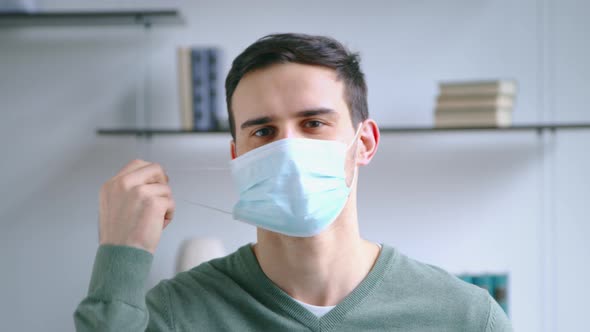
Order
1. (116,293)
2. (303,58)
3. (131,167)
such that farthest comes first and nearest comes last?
(303,58)
(131,167)
(116,293)

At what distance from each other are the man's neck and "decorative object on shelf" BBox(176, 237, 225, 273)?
833 millimetres

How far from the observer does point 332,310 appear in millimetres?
1300

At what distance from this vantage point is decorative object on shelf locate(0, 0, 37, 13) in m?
2.33

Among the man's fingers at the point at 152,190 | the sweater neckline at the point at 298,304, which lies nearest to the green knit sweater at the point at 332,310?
the sweater neckline at the point at 298,304

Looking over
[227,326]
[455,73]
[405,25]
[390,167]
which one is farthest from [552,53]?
[227,326]

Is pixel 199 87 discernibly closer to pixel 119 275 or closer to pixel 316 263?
pixel 316 263

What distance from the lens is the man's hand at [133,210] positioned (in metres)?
1.15

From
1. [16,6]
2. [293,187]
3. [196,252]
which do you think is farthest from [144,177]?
[16,6]

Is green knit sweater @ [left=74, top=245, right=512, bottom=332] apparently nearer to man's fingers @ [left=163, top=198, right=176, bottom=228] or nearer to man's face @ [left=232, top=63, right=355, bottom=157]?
man's fingers @ [left=163, top=198, right=176, bottom=228]

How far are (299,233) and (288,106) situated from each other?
0.27 metres

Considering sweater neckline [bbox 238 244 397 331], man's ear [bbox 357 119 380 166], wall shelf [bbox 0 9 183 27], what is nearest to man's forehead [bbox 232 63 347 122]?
man's ear [bbox 357 119 380 166]

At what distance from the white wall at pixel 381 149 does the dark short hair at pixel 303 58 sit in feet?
3.28

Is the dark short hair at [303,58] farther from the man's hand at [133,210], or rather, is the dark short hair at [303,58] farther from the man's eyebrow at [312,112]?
the man's hand at [133,210]

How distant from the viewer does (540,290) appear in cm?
240
